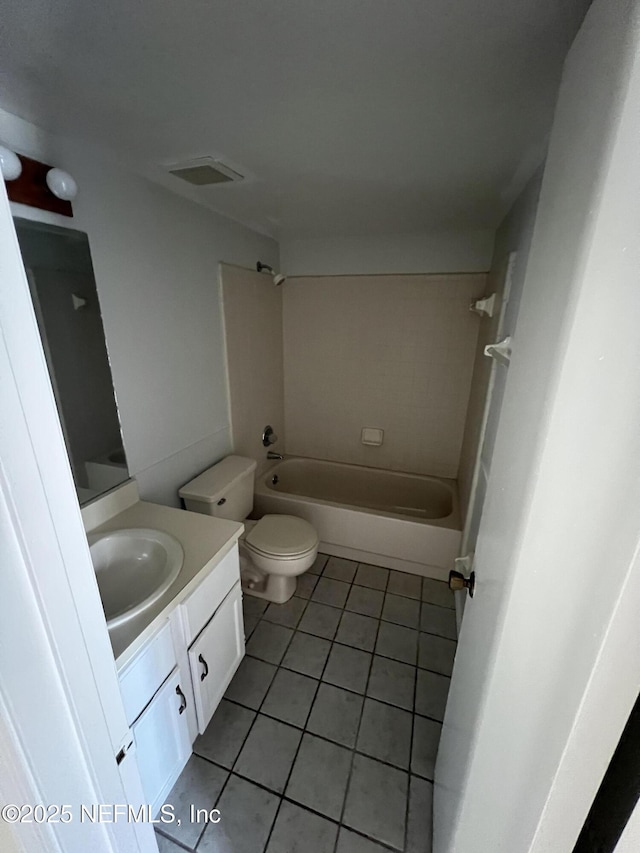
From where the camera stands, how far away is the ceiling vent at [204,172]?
133 cm

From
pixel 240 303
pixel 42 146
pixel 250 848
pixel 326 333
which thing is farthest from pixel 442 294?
pixel 250 848

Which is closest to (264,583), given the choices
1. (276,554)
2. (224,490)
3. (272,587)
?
(272,587)

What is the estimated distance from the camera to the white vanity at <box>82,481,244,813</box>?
958mm

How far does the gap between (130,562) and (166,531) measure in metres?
0.15

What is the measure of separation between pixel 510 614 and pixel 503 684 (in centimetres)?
15

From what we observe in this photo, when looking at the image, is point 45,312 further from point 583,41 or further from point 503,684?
point 503,684

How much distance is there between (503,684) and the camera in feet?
1.94

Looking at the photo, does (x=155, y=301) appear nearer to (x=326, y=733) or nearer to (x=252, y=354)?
(x=252, y=354)

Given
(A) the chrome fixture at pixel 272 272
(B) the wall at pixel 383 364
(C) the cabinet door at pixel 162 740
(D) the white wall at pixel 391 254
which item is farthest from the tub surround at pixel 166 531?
(D) the white wall at pixel 391 254

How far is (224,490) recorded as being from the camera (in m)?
1.84

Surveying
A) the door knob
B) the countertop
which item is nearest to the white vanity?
the countertop

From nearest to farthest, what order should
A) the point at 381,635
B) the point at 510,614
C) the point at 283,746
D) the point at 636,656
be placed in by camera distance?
the point at 636,656 < the point at 510,614 < the point at 283,746 < the point at 381,635

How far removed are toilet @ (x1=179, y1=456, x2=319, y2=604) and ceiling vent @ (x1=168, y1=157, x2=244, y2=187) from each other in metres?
1.42

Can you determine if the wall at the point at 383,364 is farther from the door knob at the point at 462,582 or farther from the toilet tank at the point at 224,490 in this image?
the door knob at the point at 462,582
